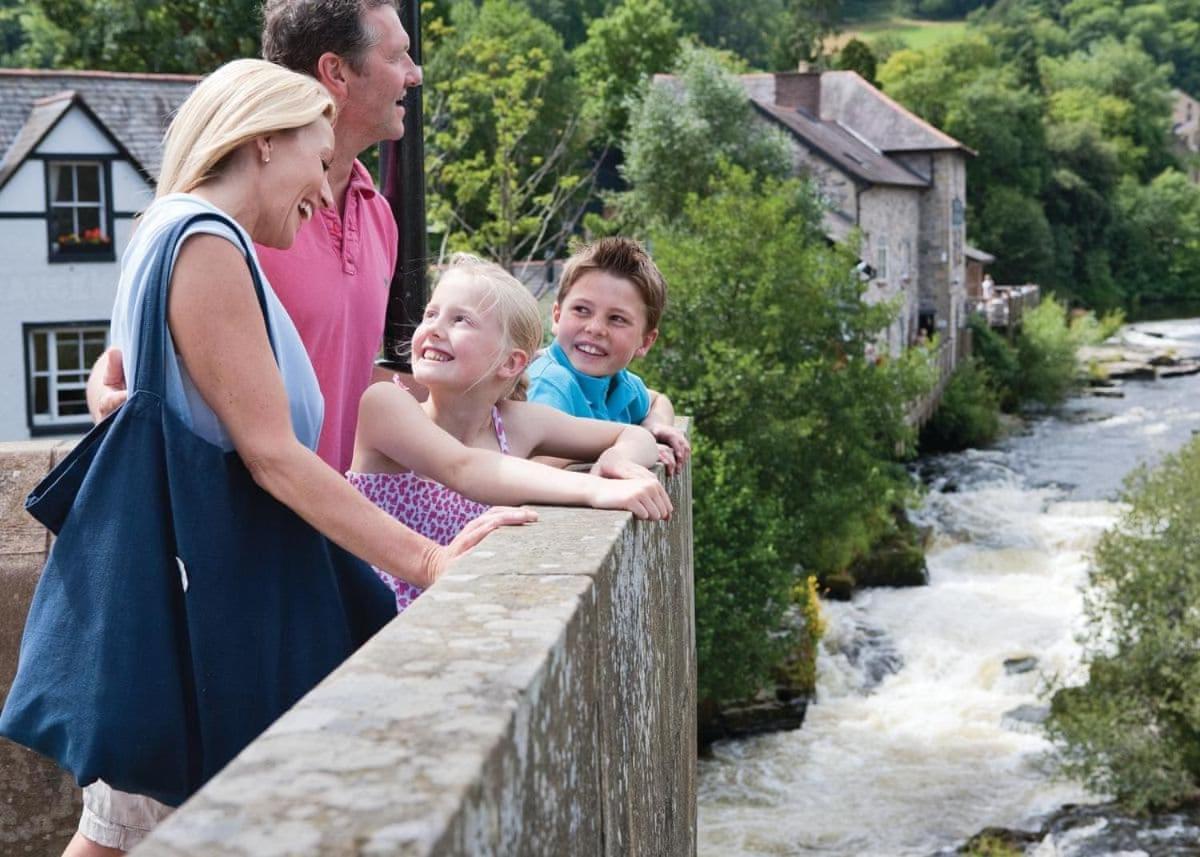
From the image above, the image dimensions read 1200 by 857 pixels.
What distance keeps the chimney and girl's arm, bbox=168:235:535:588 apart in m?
45.1

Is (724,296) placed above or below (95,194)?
below

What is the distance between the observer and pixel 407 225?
4.83 m

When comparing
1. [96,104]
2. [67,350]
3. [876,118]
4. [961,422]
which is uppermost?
[876,118]

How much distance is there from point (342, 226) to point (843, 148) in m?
41.1

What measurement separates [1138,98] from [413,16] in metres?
90.9

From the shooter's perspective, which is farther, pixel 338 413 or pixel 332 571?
pixel 338 413

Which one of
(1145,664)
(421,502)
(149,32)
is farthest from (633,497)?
(149,32)

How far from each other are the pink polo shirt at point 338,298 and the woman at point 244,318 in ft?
1.39

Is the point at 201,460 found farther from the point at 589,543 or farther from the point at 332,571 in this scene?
the point at 589,543

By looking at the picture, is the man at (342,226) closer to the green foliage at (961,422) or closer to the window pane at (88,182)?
the window pane at (88,182)

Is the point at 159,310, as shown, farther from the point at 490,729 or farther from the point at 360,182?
the point at 360,182

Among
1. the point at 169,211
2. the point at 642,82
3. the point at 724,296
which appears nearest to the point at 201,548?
the point at 169,211

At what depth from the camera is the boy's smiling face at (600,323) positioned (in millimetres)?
4531

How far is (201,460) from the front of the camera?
2.73 meters
